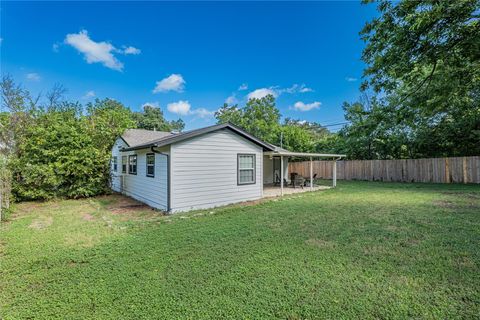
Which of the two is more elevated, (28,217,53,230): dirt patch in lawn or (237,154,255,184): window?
(237,154,255,184): window

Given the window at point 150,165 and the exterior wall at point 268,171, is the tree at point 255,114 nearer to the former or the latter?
the exterior wall at point 268,171

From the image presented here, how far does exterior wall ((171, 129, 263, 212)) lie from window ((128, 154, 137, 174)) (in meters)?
3.77

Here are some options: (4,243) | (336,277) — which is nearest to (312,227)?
(336,277)

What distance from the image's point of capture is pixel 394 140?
56.1 feet

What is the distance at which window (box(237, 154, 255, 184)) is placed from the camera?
899 cm

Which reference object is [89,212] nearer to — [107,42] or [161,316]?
[161,316]

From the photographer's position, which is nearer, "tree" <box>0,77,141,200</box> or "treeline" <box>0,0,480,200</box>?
"treeline" <box>0,0,480,200</box>

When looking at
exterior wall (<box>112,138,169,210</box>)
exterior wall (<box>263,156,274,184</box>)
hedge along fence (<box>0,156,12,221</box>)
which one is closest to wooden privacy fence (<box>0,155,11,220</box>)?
hedge along fence (<box>0,156,12,221</box>)

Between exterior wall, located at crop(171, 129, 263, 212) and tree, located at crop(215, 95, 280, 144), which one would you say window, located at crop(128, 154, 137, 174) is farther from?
tree, located at crop(215, 95, 280, 144)

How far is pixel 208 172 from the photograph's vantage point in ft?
26.3

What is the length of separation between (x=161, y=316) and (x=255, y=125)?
21.9m

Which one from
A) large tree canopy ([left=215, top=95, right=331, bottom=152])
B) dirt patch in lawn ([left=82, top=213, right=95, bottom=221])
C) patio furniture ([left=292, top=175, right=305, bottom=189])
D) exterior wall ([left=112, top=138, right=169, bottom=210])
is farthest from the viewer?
large tree canopy ([left=215, top=95, right=331, bottom=152])

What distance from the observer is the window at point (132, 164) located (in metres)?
9.91

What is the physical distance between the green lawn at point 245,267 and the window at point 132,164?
393cm
